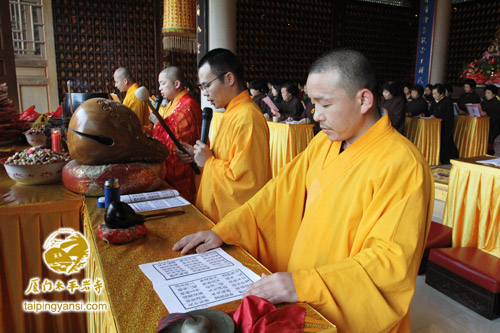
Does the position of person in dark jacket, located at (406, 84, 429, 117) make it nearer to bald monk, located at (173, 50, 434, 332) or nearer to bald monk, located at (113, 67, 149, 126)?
bald monk, located at (113, 67, 149, 126)

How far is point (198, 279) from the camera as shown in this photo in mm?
1110

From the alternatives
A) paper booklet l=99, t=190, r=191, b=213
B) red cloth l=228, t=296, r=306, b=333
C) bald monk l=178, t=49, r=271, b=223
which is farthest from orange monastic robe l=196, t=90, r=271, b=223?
red cloth l=228, t=296, r=306, b=333

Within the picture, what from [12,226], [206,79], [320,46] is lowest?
[12,226]

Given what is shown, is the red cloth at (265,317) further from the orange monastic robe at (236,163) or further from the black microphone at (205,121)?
the black microphone at (205,121)

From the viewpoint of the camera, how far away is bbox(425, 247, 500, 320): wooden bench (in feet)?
8.16

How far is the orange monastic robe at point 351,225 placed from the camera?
3.27 ft

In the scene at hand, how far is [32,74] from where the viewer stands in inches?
337

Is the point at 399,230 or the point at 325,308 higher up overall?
the point at 399,230

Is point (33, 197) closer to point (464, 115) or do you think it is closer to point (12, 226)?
point (12, 226)

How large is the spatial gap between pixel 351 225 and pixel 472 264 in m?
2.03

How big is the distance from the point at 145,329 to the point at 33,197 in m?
1.40

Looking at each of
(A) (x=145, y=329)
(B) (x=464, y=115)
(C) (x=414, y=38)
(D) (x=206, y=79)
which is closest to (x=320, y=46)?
(C) (x=414, y=38)

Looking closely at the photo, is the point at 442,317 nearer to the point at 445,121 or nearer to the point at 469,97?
the point at 445,121

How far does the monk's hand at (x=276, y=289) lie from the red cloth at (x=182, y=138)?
2088mm
